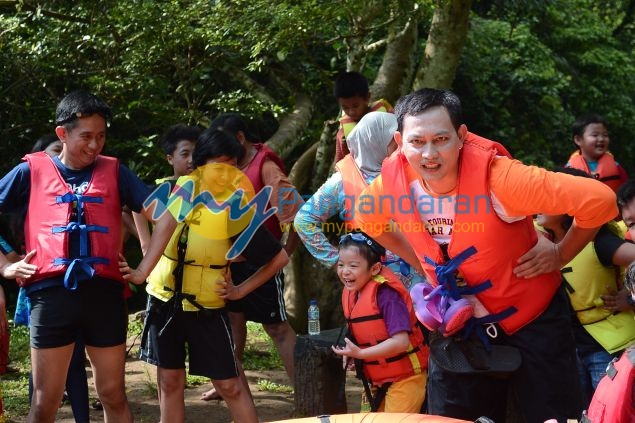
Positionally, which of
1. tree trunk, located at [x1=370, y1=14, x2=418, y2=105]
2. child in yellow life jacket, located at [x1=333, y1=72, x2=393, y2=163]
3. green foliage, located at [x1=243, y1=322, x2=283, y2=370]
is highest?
tree trunk, located at [x1=370, y1=14, x2=418, y2=105]

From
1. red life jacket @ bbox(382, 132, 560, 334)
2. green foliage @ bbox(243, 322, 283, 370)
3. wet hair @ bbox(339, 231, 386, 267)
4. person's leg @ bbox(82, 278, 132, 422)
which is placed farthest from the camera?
green foliage @ bbox(243, 322, 283, 370)

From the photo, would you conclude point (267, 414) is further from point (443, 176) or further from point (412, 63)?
point (412, 63)

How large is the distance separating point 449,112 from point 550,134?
9.56 metres

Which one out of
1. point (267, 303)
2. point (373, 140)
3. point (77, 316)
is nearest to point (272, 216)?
point (267, 303)

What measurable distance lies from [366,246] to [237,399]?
1091 millimetres

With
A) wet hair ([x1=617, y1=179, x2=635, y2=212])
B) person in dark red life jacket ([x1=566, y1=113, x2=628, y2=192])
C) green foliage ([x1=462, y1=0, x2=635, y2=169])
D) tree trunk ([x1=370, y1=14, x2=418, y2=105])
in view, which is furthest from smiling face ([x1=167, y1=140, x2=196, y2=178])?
green foliage ([x1=462, y1=0, x2=635, y2=169])

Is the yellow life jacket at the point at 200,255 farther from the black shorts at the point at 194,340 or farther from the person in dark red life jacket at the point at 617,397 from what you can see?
the person in dark red life jacket at the point at 617,397

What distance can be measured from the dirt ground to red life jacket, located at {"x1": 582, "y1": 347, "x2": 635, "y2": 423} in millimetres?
2950

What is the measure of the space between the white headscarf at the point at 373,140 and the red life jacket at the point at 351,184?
0.17ft

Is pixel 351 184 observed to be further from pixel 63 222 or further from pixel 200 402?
pixel 200 402

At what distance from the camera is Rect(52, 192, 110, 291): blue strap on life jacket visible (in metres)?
4.42

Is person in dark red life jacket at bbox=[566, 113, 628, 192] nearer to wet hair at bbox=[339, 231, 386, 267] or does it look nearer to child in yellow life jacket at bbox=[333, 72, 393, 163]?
child in yellow life jacket at bbox=[333, 72, 393, 163]

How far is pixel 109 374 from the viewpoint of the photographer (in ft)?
15.1

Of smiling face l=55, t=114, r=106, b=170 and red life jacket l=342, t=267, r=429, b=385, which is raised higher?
smiling face l=55, t=114, r=106, b=170
